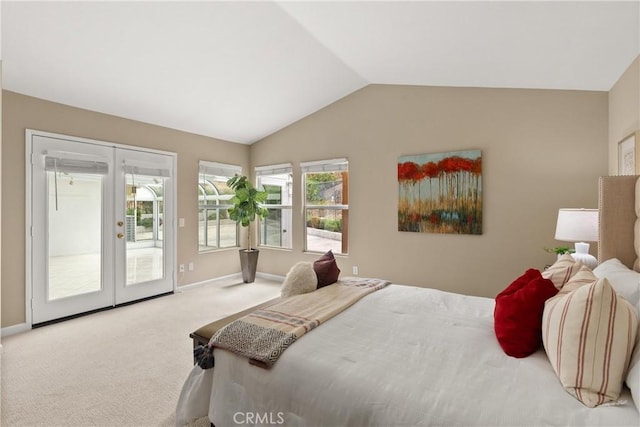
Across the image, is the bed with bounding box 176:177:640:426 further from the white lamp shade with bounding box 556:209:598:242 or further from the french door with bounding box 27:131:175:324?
the french door with bounding box 27:131:175:324

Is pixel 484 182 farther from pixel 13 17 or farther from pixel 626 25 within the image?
pixel 13 17

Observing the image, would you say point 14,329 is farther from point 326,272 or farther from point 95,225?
point 326,272

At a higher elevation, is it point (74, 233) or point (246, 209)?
point (246, 209)

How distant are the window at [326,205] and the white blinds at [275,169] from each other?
0.93 feet

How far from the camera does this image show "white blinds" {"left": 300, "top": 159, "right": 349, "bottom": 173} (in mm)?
4599

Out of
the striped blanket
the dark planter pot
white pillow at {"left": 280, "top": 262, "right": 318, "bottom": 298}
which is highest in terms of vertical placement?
white pillow at {"left": 280, "top": 262, "right": 318, "bottom": 298}

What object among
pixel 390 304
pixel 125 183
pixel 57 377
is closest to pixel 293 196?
pixel 125 183

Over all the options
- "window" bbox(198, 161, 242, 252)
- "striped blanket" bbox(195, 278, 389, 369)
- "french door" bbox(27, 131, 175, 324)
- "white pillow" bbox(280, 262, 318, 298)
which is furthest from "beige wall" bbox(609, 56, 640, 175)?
"french door" bbox(27, 131, 175, 324)

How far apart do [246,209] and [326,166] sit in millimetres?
1459

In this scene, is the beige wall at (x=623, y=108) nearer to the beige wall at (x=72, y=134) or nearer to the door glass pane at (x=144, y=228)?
the beige wall at (x=72, y=134)

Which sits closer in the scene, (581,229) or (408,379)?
(408,379)

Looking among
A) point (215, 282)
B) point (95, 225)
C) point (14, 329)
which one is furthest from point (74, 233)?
point (215, 282)

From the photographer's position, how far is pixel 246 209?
5.02m

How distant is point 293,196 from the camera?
16.8ft
